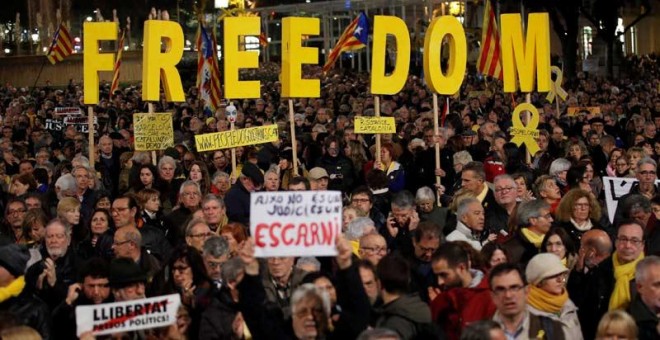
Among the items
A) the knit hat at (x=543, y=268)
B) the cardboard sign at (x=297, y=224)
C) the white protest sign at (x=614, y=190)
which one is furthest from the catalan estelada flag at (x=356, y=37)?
the cardboard sign at (x=297, y=224)

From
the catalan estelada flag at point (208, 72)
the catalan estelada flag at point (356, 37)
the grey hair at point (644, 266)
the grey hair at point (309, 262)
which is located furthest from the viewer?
the catalan estelada flag at point (208, 72)

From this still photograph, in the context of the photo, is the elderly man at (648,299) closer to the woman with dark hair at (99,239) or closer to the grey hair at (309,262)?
the grey hair at (309,262)

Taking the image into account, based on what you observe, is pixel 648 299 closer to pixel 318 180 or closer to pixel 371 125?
pixel 318 180

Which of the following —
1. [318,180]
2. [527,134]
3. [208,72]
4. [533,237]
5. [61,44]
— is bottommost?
[533,237]

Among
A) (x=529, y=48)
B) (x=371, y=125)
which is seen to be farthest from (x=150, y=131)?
(x=529, y=48)

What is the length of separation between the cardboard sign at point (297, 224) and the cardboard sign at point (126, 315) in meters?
0.65

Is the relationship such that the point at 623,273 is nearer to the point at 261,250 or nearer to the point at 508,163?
the point at 261,250

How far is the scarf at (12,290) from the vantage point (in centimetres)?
820

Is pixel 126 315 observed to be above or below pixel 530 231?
below

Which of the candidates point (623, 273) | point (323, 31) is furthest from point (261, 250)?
point (323, 31)

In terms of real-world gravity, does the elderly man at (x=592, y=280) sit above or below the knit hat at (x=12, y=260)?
below

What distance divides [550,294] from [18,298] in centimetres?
312

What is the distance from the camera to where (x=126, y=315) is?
7.33 metres

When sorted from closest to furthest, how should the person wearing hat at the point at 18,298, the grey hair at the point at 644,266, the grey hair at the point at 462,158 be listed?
1. the grey hair at the point at 644,266
2. the person wearing hat at the point at 18,298
3. the grey hair at the point at 462,158
